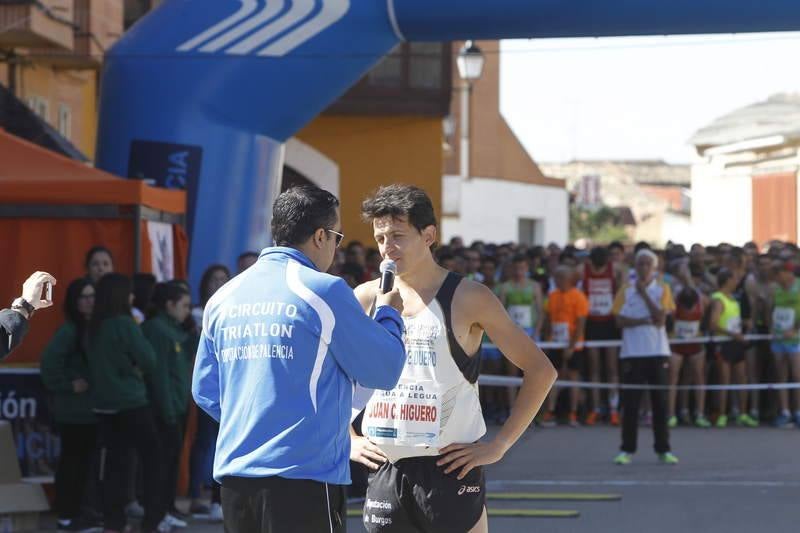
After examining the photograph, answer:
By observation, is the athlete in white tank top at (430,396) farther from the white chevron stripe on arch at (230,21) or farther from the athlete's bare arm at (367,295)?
the white chevron stripe on arch at (230,21)

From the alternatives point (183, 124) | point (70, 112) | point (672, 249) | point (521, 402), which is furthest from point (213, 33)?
point (70, 112)

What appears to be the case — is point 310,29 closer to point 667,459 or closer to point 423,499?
point 667,459

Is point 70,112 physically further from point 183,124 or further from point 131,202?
point 131,202

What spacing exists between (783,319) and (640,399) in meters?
3.46

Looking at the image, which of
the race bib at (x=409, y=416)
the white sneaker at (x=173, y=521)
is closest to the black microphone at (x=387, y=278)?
the race bib at (x=409, y=416)

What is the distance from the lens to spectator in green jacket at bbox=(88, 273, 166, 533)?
885 centimetres

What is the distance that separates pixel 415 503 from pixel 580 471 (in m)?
6.89

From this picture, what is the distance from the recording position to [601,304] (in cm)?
1532

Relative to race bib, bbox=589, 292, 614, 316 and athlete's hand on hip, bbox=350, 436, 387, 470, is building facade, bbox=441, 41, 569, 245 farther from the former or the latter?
athlete's hand on hip, bbox=350, 436, 387, 470

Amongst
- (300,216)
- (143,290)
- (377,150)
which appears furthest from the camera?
(377,150)

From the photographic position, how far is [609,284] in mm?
15336

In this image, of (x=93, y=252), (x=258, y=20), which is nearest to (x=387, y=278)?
(x=93, y=252)

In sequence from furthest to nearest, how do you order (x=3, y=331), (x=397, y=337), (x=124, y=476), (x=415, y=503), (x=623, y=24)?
(x=623, y=24) < (x=124, y=476) < (x=415, y=503) < (x=3, y=331) < (x=397, y=337)

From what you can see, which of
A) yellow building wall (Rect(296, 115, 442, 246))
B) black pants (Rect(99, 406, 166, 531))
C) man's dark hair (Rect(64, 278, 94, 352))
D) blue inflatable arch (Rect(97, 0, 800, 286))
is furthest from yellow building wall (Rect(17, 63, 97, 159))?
black pants (Rect(99, 406, 166, 531))
